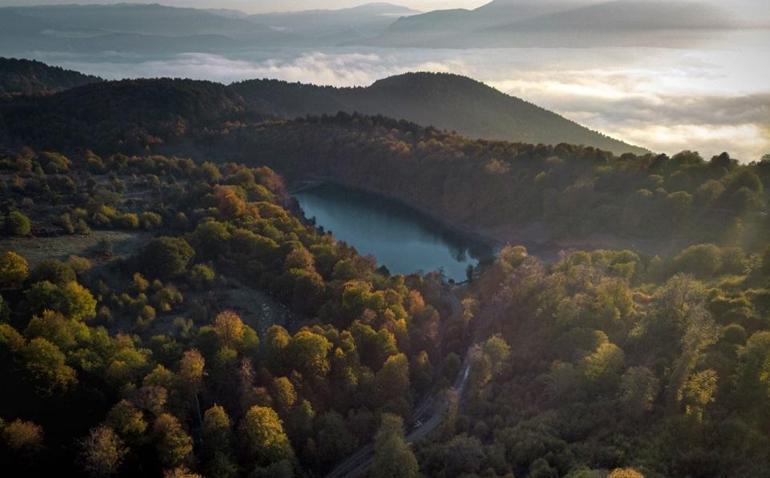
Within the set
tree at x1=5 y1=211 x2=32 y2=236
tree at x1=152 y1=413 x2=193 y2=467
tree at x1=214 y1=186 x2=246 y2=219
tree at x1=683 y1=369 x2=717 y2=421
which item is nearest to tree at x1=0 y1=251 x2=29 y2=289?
tree at x1=5 y1=211 x2=32 y2=236

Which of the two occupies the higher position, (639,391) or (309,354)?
(639,391)

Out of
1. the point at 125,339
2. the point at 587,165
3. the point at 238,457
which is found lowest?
the point at 238,457

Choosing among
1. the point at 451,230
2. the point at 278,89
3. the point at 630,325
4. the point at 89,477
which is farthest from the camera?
the point at 278,89

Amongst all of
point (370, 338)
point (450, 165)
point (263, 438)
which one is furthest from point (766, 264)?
point (450, 165)

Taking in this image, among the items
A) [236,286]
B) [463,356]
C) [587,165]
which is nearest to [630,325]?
[463,356]

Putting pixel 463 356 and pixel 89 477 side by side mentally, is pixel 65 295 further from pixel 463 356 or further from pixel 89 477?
pixel 463 356

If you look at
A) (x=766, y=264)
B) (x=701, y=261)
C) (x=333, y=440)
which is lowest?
(x=333, y=440)

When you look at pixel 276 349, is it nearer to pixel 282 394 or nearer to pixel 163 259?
pixel 282 394
